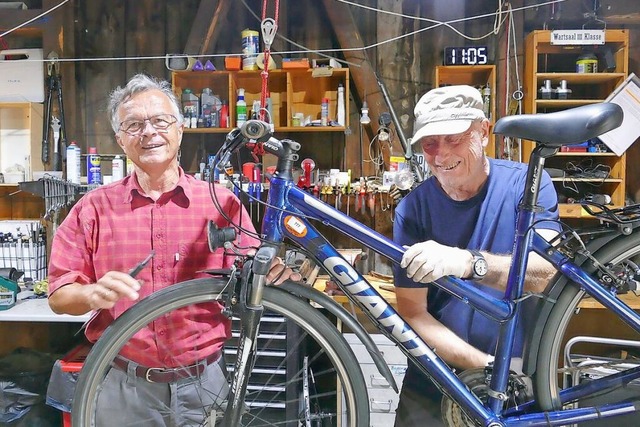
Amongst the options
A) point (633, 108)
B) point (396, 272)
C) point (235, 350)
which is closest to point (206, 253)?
point (235, 350)

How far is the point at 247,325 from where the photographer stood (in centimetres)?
122

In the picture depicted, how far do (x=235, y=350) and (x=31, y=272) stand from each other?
209cm

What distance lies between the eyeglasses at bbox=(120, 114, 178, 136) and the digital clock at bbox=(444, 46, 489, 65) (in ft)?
6.05

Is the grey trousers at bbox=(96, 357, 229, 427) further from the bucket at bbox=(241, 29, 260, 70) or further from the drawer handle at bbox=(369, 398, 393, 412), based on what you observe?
the bucket at bbox=(241, 29, 260, 70)

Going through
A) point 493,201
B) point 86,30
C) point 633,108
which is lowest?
point 493,201

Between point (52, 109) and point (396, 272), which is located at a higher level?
point (52, 109)

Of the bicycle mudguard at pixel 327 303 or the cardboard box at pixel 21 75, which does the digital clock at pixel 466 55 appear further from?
the cardboard box at pixel 21 75

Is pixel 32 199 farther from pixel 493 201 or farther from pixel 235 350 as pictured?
pixel 493 201

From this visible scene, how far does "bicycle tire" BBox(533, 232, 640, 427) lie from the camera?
1184 millimetres

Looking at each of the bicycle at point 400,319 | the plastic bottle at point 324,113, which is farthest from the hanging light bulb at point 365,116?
the bicycle at point 400,319

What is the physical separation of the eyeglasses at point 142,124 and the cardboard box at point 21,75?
1.91 meters

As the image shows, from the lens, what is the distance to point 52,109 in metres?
2.92

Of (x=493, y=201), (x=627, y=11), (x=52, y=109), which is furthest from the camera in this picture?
(x=52, y=109)

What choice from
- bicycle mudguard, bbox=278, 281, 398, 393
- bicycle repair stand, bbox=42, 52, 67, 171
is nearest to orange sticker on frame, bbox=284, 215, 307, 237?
bicycle mudguard, bbox=278, 281, 398, 393
